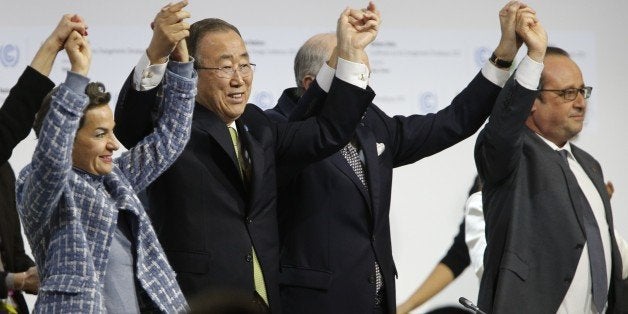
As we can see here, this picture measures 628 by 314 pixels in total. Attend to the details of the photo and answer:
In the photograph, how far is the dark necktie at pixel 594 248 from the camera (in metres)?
3.64

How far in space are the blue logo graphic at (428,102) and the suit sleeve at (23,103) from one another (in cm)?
291

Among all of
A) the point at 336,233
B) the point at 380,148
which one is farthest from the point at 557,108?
the point at 336,233

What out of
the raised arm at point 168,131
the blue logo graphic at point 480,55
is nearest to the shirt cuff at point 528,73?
the raised arm at point 168,131

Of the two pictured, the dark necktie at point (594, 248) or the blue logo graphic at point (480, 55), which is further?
the blue logo graphic at point (480, 55)

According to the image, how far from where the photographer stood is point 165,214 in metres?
3.18

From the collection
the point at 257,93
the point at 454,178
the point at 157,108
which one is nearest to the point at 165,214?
the point at 157,108

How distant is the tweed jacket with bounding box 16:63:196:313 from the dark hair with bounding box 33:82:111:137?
0.10 metres

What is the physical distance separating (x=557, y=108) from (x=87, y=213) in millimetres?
1659

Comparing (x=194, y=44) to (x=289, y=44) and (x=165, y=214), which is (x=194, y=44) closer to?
(x=165, y=214)

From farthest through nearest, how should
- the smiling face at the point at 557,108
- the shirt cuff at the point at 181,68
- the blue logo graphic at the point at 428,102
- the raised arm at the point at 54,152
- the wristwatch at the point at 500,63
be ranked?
the blue logo graphic at the point at 428,102
the smiling face at the point at 557,108
the wristwatch at the point at 500,63
the shirt cuff at the point at 181,68
the raised arm at the point at 54,152

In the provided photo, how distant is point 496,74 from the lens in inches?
140

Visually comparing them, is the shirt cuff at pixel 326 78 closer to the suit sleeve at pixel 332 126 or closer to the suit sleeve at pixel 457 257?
the suit sleeve at pixel 332 126

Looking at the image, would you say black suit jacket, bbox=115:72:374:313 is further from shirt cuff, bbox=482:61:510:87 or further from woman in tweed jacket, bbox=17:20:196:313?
shirt cuff, bbox=482:61:510:87

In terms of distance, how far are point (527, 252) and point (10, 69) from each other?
2720 mm
